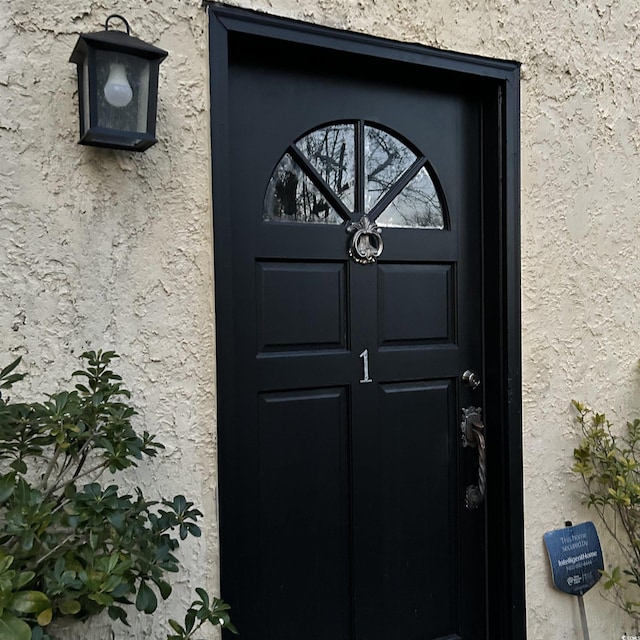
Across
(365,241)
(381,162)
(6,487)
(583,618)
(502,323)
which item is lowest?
(583,618)

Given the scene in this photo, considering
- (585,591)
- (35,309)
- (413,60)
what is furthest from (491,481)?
(35,309)

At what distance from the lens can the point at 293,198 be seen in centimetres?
246

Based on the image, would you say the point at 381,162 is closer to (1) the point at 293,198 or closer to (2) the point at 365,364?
(1) the point at 293,198

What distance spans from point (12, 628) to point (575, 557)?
2.27 metres

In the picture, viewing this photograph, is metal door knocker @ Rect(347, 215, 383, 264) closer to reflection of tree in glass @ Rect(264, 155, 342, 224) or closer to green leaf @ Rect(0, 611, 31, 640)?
reflection of tree in glass @ Rect(264, 155, 342, 224)

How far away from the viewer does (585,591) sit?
2.86m

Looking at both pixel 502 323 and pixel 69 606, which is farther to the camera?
pixel 502 323

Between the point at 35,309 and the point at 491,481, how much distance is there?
1.84m

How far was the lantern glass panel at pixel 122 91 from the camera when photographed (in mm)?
1876

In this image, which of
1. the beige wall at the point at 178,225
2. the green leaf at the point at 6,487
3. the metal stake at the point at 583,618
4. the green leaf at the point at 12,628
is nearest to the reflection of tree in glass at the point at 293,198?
the beige wall at the point at 178,225

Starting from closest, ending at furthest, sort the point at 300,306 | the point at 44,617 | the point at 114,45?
the point at 44,617
the point at 114,45
the point at 300,306

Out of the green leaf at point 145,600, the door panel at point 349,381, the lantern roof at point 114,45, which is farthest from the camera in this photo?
the door panel at point 349,381

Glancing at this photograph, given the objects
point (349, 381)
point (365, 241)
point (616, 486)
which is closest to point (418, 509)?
point (349, 381)

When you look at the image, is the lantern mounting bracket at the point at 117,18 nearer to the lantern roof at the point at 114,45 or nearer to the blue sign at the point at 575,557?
the lantern roof at the point at 114,45
